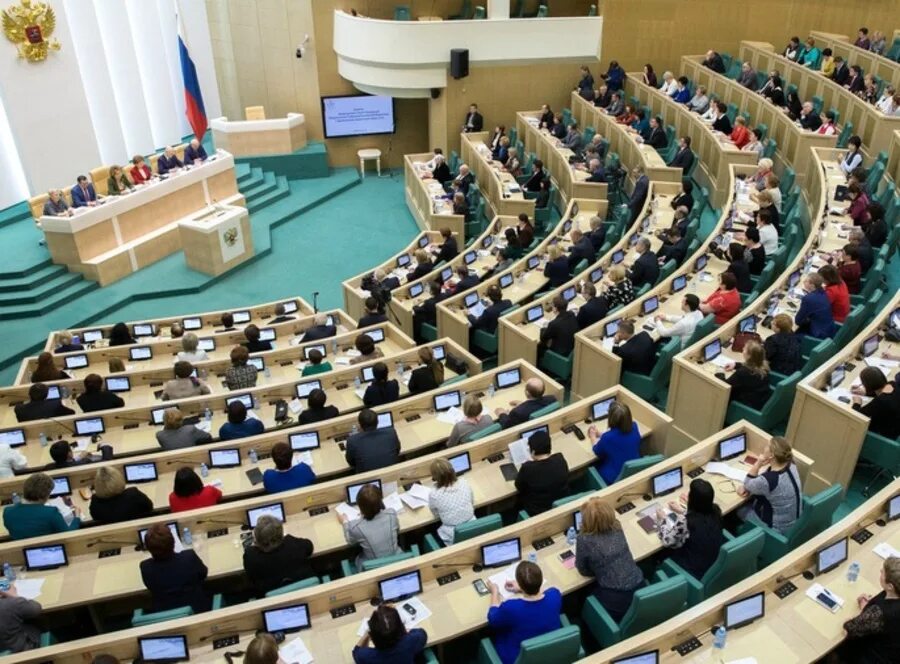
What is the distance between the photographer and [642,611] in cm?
493

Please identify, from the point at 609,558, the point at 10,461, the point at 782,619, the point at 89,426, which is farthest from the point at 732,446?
the point at 10,461

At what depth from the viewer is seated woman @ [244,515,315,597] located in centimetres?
538

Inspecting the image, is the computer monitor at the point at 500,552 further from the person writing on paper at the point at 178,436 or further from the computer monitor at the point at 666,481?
the person writing on paper at the point at 178,436

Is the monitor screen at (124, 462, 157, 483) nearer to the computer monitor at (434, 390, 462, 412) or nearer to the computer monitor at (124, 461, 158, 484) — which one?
the computer monitor at (124, 461, 158, 484)

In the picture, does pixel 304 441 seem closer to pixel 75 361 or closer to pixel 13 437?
pixel 13 437

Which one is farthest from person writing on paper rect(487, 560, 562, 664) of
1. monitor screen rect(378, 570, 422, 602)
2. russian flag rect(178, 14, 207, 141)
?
russian flag rect(178, 14, 207, 141)

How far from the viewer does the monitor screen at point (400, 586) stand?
5.33 meters

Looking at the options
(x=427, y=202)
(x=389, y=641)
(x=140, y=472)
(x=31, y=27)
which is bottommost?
(x=427, y=202)

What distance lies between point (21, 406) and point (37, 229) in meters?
7.35

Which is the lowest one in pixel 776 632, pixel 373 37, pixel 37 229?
pixel 37 229

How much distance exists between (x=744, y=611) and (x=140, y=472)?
505 centimetres

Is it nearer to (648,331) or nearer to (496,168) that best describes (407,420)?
(648,331)

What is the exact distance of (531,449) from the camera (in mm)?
6246

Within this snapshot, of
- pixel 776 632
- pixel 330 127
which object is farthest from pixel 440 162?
pixel 776 632
